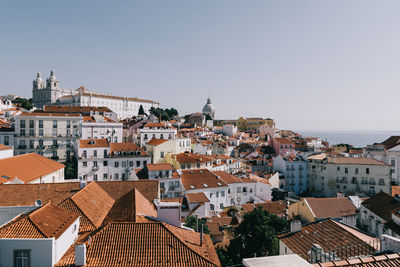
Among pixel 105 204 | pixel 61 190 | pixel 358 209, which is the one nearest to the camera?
pixel 105 204

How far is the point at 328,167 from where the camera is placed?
51.8 m

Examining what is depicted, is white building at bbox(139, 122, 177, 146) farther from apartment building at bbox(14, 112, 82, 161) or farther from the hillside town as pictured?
apartment building at bbox(14, 112, 82, 161)

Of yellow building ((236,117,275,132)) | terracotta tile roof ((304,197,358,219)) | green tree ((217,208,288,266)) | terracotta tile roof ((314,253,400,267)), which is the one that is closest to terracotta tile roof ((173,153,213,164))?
terracotta tile roof ((304,197,358,219))

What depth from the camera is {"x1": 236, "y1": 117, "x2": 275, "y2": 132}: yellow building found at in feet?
Result: 469

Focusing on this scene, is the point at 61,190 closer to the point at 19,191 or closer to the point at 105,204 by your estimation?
the point at 19,191

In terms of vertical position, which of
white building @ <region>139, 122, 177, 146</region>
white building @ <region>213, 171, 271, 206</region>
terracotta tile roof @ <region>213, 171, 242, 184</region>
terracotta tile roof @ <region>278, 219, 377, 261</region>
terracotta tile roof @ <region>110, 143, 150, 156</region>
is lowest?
white building @ <region>213, 171, 271, 206</region>

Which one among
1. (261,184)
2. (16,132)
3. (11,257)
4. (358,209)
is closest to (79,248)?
(11,257)

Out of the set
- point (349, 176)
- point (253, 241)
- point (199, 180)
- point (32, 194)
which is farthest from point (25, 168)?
point (349, 176)

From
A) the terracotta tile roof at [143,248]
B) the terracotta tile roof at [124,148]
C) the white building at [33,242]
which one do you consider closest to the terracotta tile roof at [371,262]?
the terracotta tile roof at [143,248]

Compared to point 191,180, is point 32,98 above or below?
above

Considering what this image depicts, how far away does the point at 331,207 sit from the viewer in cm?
2894

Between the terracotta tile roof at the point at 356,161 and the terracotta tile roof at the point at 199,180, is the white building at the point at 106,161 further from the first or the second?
the terracotta tile roof at the point at 356,161

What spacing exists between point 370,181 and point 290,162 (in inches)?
563

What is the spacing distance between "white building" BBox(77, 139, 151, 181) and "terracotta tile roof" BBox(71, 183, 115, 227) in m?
22.5
